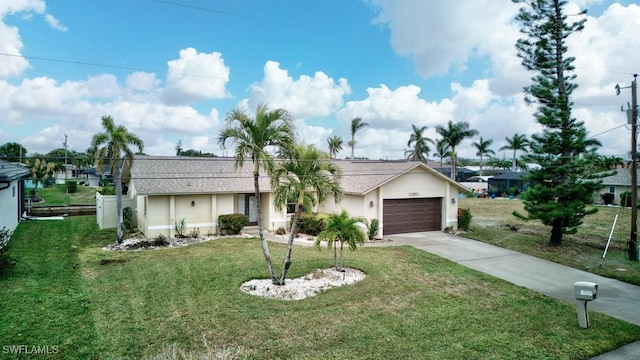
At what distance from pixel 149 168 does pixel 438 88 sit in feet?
53.8

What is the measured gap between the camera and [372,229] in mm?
18484

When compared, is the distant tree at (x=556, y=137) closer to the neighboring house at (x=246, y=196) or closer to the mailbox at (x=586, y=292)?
the neighboring house at (x=246, y=196)

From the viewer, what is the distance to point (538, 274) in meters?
13.1

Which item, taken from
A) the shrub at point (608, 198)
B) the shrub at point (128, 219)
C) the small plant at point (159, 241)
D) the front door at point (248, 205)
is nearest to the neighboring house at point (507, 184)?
the shrub at point (608, 198)

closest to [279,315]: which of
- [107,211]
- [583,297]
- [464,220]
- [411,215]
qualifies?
[583,297]

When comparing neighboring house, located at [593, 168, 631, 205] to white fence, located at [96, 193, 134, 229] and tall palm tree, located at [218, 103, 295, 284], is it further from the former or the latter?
white fence, located at [96, 193, 134, 229]

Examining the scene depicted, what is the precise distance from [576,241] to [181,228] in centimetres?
2066

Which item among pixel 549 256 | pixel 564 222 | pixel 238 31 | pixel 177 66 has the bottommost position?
pixel 549 256

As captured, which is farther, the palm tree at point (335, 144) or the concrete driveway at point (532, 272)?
the palm tree at point (335, 144)

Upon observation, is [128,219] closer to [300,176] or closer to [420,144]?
[300,176]

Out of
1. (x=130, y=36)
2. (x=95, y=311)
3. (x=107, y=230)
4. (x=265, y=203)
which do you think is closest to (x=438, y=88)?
(x=265, y=203)

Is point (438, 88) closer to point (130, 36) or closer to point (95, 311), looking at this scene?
point (130, 36)

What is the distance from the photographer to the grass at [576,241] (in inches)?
563

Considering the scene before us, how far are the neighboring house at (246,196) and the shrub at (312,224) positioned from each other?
137cm
